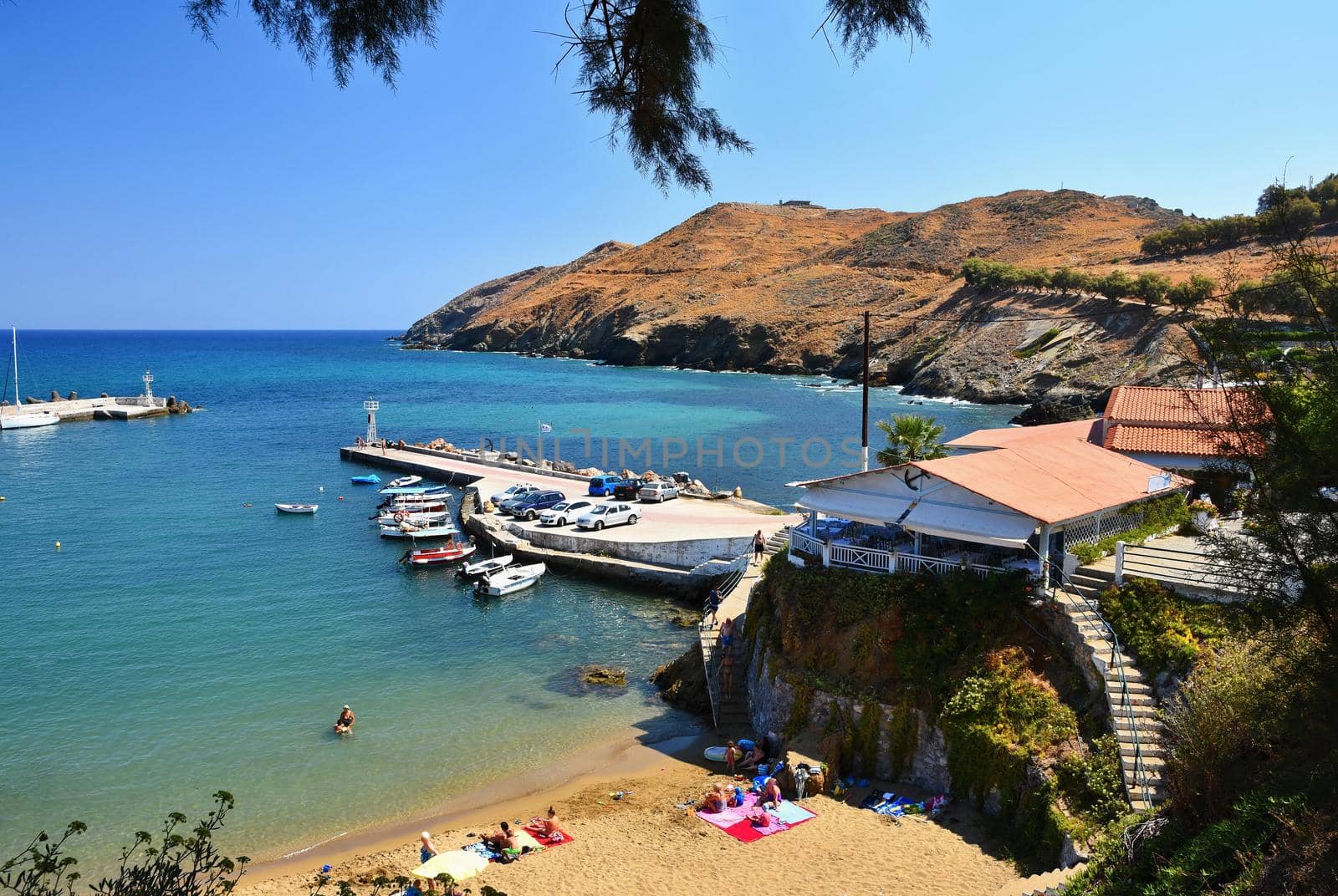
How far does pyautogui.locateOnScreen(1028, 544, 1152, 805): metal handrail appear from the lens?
43.5ft

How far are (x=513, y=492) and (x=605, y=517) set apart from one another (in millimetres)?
8168

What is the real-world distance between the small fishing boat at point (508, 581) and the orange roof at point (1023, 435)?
605 inches

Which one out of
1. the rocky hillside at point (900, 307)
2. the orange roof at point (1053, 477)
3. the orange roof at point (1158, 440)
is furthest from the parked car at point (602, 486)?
the rocky hillside at point (900, 307)

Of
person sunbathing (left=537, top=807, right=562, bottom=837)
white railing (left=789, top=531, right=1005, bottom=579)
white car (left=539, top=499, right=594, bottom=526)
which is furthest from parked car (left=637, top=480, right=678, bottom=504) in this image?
person sunbathing (left=537, top=807, right=562, bottom=837)

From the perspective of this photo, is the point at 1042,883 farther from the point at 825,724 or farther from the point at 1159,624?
the point at 825,724

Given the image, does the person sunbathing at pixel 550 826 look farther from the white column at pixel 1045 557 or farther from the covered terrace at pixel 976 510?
the white column at pixel 1045 557

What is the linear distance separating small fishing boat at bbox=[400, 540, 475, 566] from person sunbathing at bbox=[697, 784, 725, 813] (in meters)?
20.9

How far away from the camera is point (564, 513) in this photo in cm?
3738

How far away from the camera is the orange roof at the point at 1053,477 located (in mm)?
17344

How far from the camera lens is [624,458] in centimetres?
6088

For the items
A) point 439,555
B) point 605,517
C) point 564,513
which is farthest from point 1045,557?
point 439,555

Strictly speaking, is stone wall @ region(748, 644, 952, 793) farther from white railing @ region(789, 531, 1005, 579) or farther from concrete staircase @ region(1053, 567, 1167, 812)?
concrete staircase @ region(1053, 567, 1167, 812)

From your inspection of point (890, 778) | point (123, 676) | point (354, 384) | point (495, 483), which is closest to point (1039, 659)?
point (890, 778)

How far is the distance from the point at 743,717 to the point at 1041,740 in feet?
26.4
